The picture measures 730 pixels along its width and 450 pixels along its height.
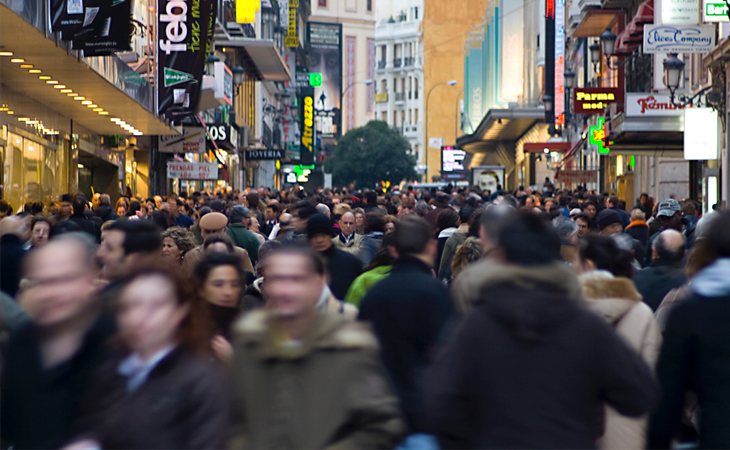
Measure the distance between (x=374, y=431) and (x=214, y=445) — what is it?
→ 0.62 m

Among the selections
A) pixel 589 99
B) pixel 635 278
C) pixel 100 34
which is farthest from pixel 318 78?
pixel 635 278

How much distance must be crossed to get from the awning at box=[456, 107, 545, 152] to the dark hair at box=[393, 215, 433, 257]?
59.8 metres

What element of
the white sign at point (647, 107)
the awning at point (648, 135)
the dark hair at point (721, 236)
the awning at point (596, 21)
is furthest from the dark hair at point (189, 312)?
the awning at point (596, 21)

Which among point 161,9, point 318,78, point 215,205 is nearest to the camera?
point 215,205

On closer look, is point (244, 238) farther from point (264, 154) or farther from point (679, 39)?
point (264, 154)

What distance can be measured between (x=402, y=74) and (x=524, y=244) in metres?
162

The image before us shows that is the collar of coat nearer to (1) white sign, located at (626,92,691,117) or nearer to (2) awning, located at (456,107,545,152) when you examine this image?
(1) white sign, located at (626,92,691,117)

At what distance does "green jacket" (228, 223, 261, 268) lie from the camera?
15.1m

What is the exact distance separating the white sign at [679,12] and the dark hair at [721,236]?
2167cm

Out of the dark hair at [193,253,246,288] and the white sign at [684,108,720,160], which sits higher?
the white sign at [684,108,720,160]

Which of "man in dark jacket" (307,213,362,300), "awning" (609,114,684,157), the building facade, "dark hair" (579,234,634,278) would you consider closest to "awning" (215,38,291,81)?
"awning" (609,114,684,157)

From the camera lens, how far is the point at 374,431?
523 centimetres

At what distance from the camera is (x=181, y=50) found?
30953mm

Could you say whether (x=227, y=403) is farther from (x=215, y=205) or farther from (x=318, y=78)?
(x=318, y=78)
